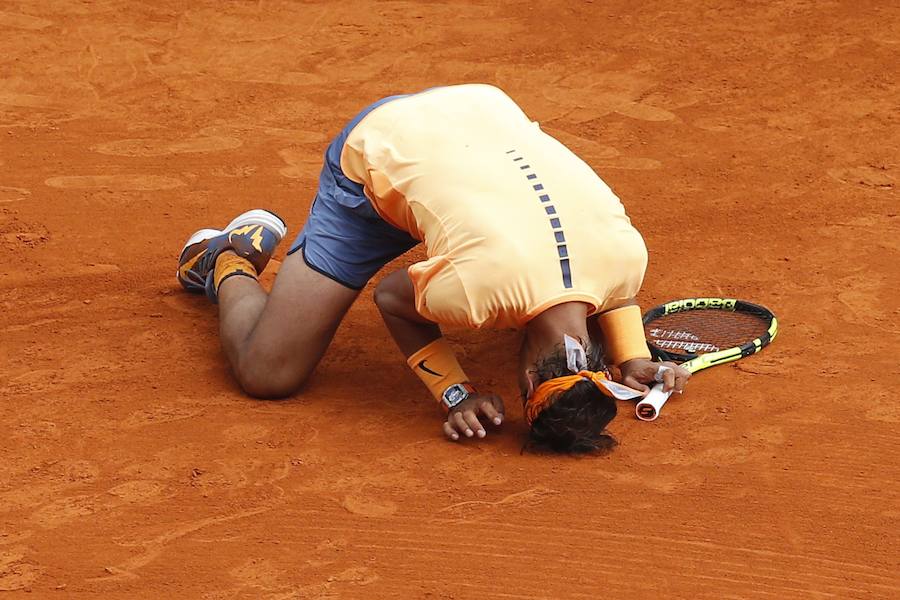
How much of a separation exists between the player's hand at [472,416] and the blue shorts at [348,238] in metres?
0.67

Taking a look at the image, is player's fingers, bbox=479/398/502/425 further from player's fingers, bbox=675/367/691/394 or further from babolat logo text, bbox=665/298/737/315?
babolat logo text, bbox=665/298/737/315

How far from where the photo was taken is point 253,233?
526cm

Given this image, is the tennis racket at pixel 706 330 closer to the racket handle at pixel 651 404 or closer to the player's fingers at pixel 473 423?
the racket handle at pixel 651 404

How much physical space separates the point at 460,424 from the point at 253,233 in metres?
1.48

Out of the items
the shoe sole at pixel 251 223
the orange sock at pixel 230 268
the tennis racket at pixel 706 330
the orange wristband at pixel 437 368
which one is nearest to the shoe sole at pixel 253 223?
the shoe sole at pixel 251 223

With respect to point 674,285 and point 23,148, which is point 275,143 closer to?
point 23,148

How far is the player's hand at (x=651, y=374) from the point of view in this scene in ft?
14.3

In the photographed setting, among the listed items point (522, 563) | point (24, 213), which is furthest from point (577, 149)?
point (522, 563)

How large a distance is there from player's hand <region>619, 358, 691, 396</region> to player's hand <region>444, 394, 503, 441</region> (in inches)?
18.1

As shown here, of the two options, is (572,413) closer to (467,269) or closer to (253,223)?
(467,269)

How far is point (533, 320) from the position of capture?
4.03m

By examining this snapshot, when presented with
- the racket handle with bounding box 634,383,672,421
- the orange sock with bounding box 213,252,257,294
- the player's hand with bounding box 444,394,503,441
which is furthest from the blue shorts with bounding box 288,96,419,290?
the racket handle with bounding box 634,383,672,421

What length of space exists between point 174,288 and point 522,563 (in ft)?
7.76

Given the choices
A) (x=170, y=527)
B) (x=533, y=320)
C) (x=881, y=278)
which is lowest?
(x=881, y=278)
